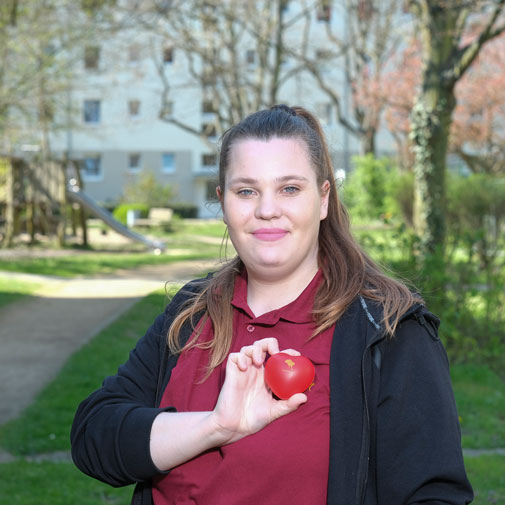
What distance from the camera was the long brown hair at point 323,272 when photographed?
198 centimetres

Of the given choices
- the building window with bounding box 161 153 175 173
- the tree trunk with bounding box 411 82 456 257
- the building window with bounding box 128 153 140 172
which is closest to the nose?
the tree trunk with bounding box 411 82 456 257

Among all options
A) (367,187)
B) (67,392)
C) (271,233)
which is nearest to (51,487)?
(67,392)

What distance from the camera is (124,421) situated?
1999 mm

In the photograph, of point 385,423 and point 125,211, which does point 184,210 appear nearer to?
point 125,211

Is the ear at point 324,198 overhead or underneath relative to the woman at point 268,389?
overhead

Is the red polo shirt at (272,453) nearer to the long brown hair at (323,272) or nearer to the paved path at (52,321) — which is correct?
the long brown hair at (323,272)

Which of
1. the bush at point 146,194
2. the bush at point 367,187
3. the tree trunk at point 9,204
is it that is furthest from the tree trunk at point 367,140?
the tree trunk at point 9,204

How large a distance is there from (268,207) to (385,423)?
63cm

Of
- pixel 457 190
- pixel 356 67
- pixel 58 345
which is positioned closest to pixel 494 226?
pixel 457 190

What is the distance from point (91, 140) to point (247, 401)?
48.8 m

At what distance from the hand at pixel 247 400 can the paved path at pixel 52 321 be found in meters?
3.16

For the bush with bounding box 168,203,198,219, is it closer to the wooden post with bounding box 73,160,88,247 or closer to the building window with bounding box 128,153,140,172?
the building window with bounding box 128,153,140,172

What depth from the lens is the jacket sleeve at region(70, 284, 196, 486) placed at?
1957mm

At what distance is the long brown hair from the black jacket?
0.17 ft
